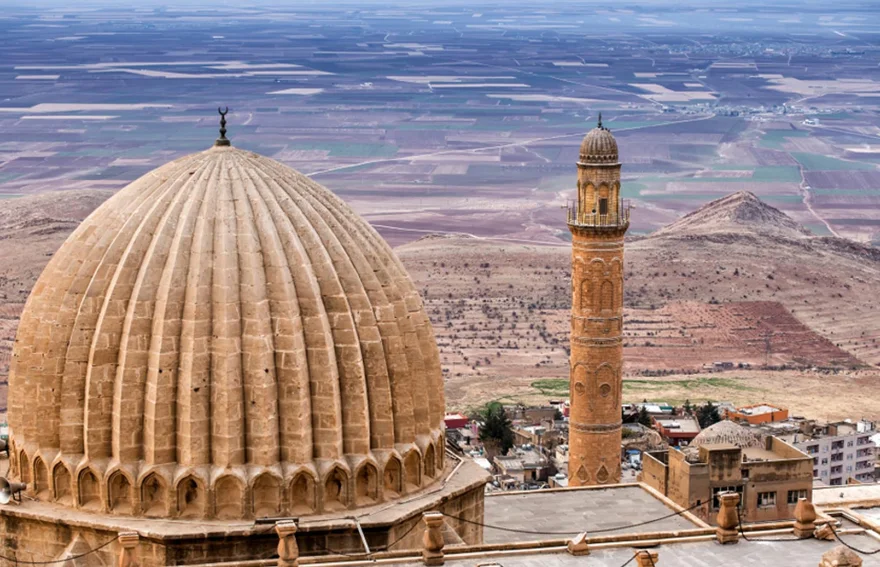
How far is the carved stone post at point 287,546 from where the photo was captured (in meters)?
16.4

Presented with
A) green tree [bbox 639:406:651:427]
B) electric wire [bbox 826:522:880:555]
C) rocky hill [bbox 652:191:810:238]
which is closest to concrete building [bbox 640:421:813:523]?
electric wire [bbox 826:522:880:555]

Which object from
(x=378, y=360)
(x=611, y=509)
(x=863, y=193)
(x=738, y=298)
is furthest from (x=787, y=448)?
(x=863, y=193)

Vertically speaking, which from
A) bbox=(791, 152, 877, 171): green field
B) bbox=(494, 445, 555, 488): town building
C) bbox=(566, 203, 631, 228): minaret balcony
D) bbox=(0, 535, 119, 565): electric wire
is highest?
bbox=(791, 152, 877, 171): green field

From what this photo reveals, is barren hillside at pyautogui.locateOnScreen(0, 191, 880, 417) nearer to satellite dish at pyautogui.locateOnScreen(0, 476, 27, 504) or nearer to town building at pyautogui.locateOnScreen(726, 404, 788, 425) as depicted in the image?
town building at pyautogui.locateOnScreen(726, 404, 788, 425)

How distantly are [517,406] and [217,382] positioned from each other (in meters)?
47.2

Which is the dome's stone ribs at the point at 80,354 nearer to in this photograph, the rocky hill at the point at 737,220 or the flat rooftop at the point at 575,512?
the flat rooftop at the point at 575,512

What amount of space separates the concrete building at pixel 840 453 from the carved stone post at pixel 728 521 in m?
34.5

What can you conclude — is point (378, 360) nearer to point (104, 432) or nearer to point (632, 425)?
point (104, 432)

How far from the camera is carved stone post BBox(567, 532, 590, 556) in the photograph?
1783 cm

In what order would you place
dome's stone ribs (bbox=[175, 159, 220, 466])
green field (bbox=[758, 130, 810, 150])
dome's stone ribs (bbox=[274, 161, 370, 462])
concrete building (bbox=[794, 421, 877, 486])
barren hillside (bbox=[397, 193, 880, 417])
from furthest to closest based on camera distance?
green field (bbox=[758, 130, 810, 150]), barren hillside (bbox=[397, 193, 880, 417]), concrete building (bbox=[794, 421, 877, 486]), dome's stone ribs (bbox=[274, 161, 370, 462]), dome's stone ribs (bbox=[175, 159, 220, 466])

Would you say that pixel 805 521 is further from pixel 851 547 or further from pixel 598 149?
pixel 598 149

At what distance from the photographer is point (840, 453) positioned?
53.9 meters

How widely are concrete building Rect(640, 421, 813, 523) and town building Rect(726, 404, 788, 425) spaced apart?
17.6m

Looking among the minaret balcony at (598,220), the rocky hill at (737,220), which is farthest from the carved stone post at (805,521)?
the rocky hill at (737,220)
